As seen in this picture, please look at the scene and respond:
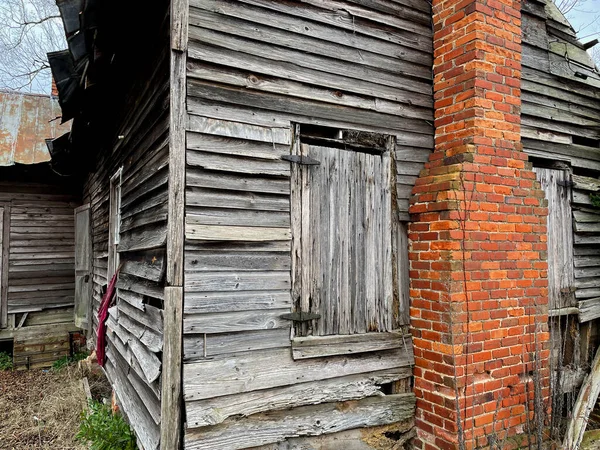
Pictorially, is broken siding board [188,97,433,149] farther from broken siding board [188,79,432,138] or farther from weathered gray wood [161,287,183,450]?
weathered gray wood [161,287,183,450]

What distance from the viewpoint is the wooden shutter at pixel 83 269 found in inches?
313

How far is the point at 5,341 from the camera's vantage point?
333 inches

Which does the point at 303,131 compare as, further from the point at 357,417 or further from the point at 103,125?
the point at 103,125

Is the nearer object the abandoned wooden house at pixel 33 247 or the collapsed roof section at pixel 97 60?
the collapsed roof section at pixel 97 60

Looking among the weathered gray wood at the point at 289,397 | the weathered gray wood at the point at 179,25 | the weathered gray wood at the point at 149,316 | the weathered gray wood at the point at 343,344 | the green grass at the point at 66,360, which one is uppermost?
the weathered gray wood at the point at 179,25

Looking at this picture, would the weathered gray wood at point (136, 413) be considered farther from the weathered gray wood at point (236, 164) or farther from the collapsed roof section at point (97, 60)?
the collapsed roof section at point (97, 60)

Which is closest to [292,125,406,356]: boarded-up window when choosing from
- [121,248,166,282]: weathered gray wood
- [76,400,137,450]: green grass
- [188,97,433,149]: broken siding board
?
[188,97,433,149]: broken siding board

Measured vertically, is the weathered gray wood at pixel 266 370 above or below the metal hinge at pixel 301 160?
below

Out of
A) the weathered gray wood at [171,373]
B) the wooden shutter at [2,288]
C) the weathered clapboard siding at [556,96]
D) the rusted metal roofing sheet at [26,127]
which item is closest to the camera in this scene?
the weathered gray wood at [171,373]

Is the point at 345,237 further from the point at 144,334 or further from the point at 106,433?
the point at 106,433

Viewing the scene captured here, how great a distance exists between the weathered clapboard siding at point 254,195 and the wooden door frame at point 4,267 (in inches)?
277

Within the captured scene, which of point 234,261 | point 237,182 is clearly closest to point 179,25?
point 237,182

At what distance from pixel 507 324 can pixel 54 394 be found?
241 inches

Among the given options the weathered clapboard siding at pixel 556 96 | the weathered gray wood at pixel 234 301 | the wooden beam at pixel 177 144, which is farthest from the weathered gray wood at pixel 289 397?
the weathered clapboard siding at pixel 556 96
